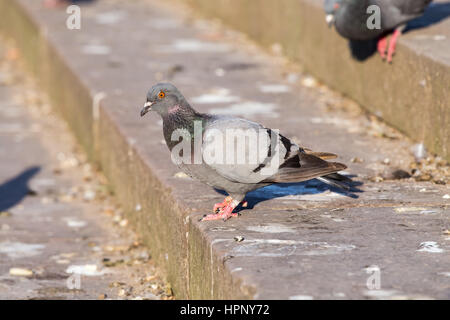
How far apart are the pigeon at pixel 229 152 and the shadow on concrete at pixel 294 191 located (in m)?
0.41

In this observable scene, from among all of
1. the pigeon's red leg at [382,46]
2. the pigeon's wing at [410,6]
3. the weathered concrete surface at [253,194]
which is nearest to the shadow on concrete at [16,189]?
the weathered concrete surface at [253,194]

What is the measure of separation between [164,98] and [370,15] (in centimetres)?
211

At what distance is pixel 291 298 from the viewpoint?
297 centimetres

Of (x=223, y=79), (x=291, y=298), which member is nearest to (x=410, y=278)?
(x=291, y=298)

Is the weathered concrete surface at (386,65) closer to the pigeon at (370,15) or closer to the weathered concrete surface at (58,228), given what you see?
the pigeon at (370,15)

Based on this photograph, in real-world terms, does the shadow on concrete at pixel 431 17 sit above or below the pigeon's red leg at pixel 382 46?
above

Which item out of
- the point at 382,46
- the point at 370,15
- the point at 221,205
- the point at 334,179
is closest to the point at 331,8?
the point at 370,15

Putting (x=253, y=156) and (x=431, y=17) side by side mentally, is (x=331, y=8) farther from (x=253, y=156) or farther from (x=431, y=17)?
(x=253, y=156)

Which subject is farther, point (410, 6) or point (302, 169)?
point (410, 6)

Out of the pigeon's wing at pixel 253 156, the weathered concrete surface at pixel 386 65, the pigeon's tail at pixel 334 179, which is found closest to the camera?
the pigeon's wing at pixel 253 156

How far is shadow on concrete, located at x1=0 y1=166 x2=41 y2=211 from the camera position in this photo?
6165mm

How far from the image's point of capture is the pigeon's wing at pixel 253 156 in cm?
364

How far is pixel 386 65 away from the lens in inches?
225

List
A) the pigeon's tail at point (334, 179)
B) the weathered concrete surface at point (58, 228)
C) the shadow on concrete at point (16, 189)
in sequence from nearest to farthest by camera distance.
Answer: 1. the pigeon's tail at point (334, 179)
2. the weathered concrete surface at point (58, 228)
3. the shadow on concrete at point (16, 189)
